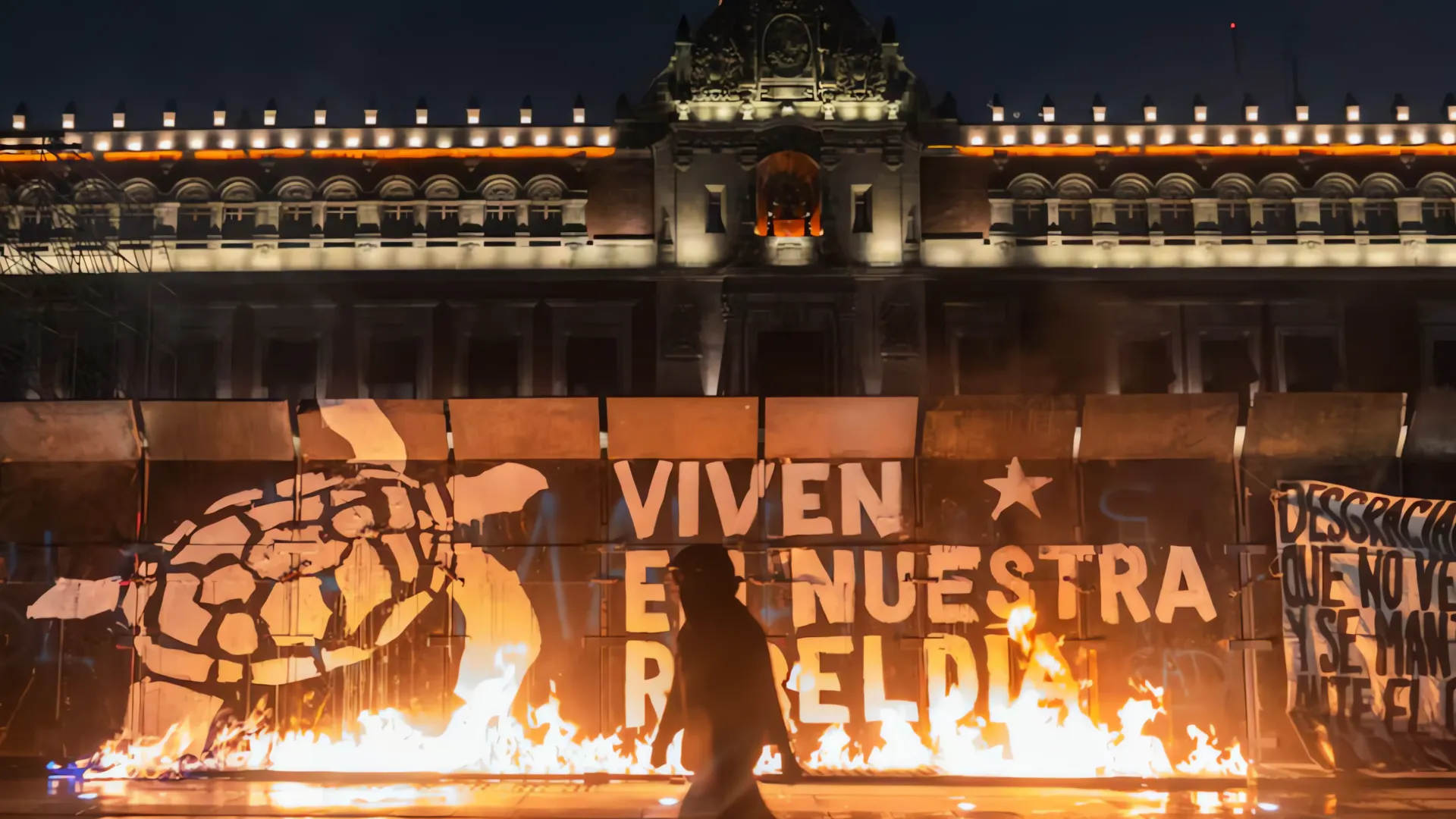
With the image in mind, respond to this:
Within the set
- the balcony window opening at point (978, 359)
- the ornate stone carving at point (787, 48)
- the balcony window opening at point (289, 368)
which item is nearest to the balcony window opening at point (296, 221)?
the balcony window opening at point (289, 368)

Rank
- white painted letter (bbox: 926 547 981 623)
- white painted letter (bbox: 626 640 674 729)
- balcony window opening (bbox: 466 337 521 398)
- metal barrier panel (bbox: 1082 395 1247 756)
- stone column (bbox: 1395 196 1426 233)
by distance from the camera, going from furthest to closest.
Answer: stone column (bbox: 1395 196 1426 233) < balcony window opening (bbox: 466 337 521 398) < white painted letter (bbox: 626 640 674 729) < white painted letter (bbox: 926 547 981 623) < metal barrier panel (bbox: 1082 395 1247 756)

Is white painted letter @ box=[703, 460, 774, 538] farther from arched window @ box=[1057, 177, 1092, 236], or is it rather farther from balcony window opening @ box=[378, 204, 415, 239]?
balcony window opening @ box=[378, 204, 415, 239]

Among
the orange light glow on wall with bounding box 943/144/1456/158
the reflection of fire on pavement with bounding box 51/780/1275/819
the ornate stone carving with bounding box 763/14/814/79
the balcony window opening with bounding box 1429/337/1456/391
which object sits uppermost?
the ornate stone carving with bounding box 763/14/814/79

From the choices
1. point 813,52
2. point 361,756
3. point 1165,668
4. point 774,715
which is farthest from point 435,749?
point 813,52

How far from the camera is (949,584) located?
1147 centimetres

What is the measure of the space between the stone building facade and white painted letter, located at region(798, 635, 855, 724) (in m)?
19.0

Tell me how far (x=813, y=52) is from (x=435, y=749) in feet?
80.3

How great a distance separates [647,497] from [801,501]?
1594 mm

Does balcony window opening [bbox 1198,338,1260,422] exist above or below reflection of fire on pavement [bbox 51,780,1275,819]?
above

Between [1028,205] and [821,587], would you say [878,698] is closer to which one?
[821,587]

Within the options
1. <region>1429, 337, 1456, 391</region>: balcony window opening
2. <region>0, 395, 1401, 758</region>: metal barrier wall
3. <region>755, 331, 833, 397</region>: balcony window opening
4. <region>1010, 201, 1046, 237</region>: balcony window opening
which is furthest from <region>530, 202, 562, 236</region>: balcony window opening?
<region>1429, 337, 1456, 391</region>: balcony window opening

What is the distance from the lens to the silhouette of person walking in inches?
267

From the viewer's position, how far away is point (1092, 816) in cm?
1037

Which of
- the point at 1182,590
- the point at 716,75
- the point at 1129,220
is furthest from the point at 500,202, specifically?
the point at 1182,590
